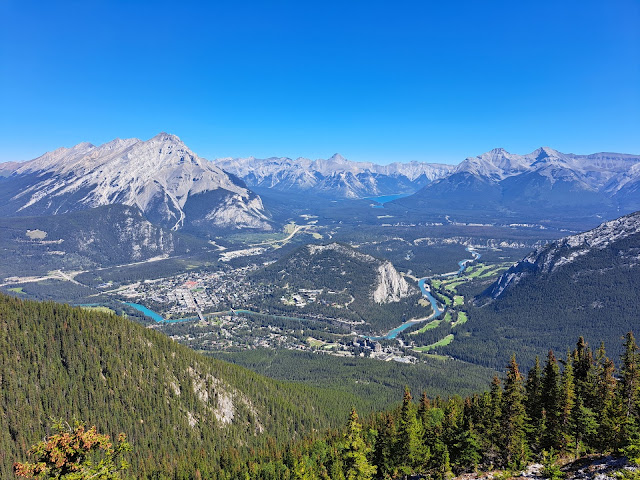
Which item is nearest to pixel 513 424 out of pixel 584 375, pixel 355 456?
pixel 584 375

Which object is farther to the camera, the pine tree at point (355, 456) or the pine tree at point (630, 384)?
the pine tree at point (630, 384)

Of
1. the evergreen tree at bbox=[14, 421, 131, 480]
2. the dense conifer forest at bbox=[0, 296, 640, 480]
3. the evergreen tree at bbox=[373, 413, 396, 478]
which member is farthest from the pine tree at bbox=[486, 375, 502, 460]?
the evergreen tree at bbox=[14, 421, 131, 480]

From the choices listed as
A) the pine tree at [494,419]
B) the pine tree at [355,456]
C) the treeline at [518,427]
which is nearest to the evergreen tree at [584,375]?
the treeline at [518,427]

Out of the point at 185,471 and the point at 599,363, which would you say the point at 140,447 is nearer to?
the point at 185,471

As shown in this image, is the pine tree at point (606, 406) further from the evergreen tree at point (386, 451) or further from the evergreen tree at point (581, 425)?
the evergreen tree at point (386, 451)

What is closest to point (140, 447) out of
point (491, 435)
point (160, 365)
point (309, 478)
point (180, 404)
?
point (180, 404)

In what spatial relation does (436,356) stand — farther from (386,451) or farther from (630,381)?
(630,381)
